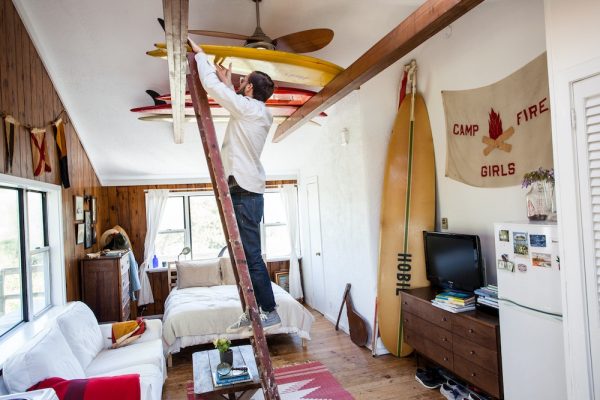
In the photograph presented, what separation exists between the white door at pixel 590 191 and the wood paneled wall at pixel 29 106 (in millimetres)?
3427

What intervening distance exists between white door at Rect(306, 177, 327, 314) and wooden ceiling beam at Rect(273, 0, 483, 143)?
9.60 feet

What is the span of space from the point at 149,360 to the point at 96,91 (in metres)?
2.73

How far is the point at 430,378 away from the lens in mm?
3576

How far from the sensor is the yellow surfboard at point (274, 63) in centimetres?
256

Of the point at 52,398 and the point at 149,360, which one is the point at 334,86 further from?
the point at 149,360

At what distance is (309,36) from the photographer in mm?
2666

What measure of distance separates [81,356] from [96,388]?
3.55 ft

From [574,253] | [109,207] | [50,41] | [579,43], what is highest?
[50,41]

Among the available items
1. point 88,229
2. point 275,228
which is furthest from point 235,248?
point 275,228

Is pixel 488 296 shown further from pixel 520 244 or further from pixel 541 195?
pixel 541 195

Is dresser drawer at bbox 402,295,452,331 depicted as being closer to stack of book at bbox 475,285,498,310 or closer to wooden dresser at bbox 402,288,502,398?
wooden dresser at bbox 402,288,502,398

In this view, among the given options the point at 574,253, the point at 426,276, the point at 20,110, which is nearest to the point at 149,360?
the point at 20,110

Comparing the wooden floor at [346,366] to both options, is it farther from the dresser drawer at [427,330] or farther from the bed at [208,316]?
the dresser drawer at [427,330]

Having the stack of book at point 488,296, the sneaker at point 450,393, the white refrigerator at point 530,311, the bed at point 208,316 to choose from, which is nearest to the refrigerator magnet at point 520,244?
the white refrigerator at point 530,311
